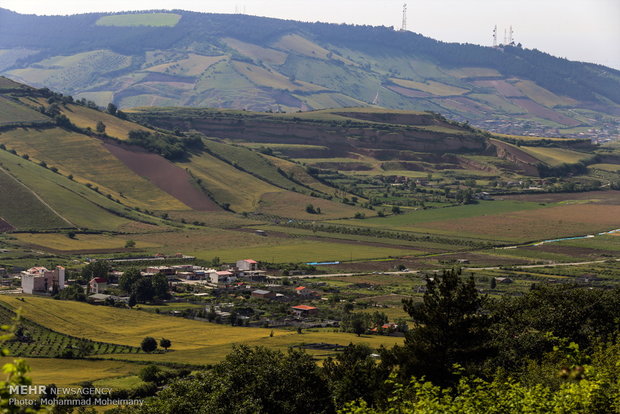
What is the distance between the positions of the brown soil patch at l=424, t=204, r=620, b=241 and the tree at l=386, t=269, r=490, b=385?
344 ft

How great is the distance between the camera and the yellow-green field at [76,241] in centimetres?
12781

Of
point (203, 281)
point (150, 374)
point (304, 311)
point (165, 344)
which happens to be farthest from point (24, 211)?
point (150, 374)

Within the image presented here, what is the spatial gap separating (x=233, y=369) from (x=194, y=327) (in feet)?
137

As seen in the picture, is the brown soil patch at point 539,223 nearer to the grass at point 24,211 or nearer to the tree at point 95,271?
the grass at point 24,211

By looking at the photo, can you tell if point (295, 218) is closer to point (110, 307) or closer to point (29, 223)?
point (29, 223)

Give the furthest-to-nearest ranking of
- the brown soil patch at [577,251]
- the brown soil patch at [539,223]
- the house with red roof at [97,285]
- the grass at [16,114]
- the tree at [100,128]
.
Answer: the tree at [100,128] < the grass at [16,114] < the brown soil patch at [539,223] < the brown soil patch at [577,251] < the house with red roof at [97,285]

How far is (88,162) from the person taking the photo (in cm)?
17975

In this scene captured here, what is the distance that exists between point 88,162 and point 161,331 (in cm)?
10727

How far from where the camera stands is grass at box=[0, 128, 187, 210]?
556ft

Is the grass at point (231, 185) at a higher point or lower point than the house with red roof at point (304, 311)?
higher

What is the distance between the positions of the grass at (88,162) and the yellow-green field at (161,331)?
79818 mm

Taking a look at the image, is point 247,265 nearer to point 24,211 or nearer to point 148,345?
point 24,211

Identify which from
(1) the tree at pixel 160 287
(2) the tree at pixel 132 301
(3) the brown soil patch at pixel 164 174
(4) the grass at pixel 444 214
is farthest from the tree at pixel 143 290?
(3) the brown soil patch at pixel 164 174

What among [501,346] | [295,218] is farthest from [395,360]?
[295,218]
